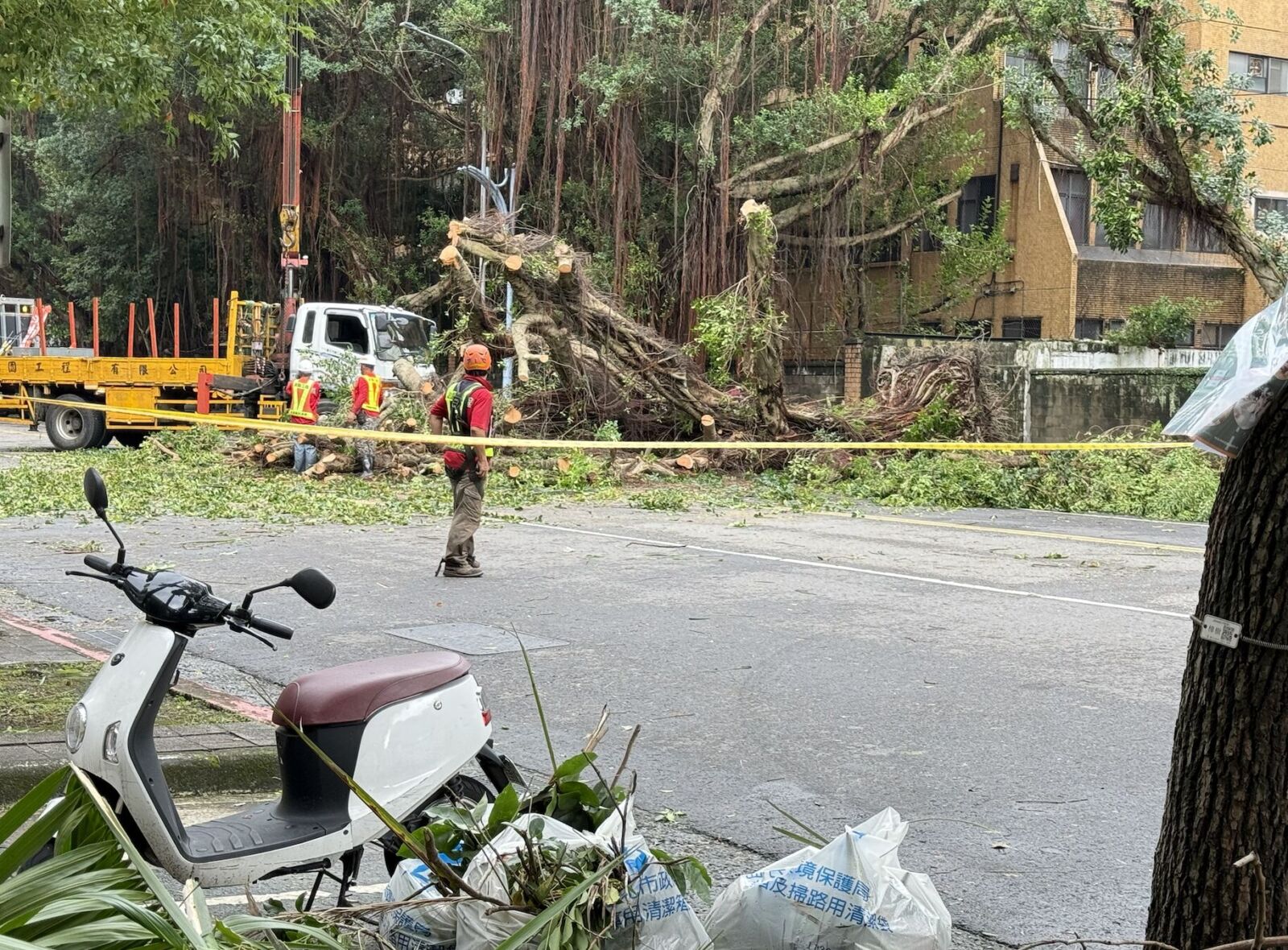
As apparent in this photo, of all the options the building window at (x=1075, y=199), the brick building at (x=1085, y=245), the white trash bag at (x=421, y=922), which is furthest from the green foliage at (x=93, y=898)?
the building window at (x=1075, y=199)

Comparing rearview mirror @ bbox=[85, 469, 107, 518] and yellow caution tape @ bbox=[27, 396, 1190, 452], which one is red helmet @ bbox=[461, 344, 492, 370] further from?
rearview mirror @ bbox=[85, 469, 107, 518]

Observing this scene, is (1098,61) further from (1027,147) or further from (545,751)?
(545,751)

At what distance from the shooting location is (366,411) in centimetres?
2061

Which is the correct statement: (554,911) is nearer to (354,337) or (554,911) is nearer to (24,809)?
(24,809)

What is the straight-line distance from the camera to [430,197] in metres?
39.0

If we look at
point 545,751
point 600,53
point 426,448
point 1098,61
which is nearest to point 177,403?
point 426,448

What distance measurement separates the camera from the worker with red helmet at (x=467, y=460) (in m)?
11.4

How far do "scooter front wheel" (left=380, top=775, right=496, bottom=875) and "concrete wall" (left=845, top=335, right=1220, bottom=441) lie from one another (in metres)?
20.2

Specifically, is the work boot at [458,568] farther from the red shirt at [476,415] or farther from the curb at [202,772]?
the curb at [202,772]

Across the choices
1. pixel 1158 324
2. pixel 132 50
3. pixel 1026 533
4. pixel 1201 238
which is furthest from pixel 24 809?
pixel 1158 324

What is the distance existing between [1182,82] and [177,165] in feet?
83.3

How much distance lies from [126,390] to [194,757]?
2135cm

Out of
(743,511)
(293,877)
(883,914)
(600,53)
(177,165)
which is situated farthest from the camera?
(177,165)

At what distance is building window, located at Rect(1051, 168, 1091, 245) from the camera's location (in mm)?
35469
